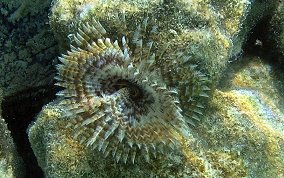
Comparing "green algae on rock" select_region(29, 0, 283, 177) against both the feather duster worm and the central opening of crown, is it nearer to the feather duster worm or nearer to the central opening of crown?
the feather duster worm

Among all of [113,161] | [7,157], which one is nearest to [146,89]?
[113,161]

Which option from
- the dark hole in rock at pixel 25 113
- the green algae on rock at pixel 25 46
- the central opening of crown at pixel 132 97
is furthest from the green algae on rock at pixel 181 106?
the dark hole in rock at pixel 25 113

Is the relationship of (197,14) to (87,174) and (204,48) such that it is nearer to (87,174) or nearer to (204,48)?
(204,48)

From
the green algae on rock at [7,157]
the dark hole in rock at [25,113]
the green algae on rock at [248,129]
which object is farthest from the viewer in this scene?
the dark hole in rock at [25,113]

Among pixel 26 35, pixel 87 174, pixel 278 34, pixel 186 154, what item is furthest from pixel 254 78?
pixel 26 35

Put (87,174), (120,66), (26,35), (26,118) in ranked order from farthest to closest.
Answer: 1. (26,118)
2. (26,35)
3. (87,174)
4. (120,66)

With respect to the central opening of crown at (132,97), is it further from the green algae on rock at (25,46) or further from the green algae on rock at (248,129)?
the green algae on rock at (25,46)
